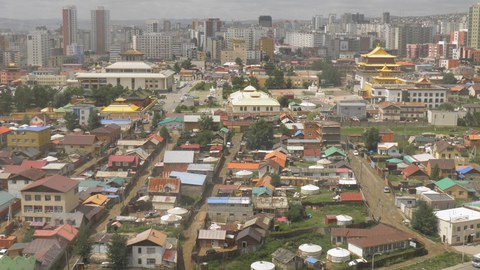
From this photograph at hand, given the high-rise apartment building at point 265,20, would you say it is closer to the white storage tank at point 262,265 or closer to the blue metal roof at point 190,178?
the blue metal roof at point 190,178

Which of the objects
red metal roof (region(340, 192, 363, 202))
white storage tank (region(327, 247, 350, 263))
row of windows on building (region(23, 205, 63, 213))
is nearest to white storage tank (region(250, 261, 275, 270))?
white storage tank (region(327, 247, 350, 263))

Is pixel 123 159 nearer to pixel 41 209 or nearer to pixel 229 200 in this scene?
pixel 41 209

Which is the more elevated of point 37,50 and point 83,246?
point 37,50

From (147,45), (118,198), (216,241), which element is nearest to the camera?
(216,241)

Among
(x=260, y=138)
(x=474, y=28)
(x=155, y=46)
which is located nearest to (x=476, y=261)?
(x=260, y=138)

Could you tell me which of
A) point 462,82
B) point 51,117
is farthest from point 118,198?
point 462,82

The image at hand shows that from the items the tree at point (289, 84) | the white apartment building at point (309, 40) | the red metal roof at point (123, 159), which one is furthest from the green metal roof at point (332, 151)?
the white apartment building at point (309, 40)

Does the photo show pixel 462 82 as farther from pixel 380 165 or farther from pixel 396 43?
pixel 396 43
